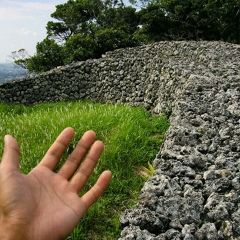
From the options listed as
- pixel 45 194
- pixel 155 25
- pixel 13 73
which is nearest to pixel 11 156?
pixel 45 194

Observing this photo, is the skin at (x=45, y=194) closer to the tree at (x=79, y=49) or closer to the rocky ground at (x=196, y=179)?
the rocky ground at (x=196, y=179)

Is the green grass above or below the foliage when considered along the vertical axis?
below

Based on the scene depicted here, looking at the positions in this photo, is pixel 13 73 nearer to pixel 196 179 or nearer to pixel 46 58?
pixel 46 58

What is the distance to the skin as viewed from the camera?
110 inches

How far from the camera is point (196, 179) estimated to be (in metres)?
3.55

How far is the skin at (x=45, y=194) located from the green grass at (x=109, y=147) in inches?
67.5

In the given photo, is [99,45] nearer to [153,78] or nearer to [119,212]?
[153,78]

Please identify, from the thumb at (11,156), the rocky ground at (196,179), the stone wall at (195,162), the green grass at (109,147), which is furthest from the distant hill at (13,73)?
the thumb at (11,156)

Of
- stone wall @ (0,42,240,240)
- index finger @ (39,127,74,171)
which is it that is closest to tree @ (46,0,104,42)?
stone wall @ (0,42,240,240)

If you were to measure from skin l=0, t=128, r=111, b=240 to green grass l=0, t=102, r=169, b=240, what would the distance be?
67.5 inches

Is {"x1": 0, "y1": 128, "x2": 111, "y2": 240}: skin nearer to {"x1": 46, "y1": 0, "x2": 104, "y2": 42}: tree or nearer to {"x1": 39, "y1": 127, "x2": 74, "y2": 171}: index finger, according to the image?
{"x1": 39, "y1": 127, "x2": 74, "y2": 171}: index finger

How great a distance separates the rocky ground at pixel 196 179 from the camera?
111 inches

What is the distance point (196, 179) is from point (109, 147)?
11.3 ft

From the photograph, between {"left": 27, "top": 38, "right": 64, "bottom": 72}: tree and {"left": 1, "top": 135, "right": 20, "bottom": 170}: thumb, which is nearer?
{"left": 1, "top": 135, "right": 20, "bottom": 170}: thumb
